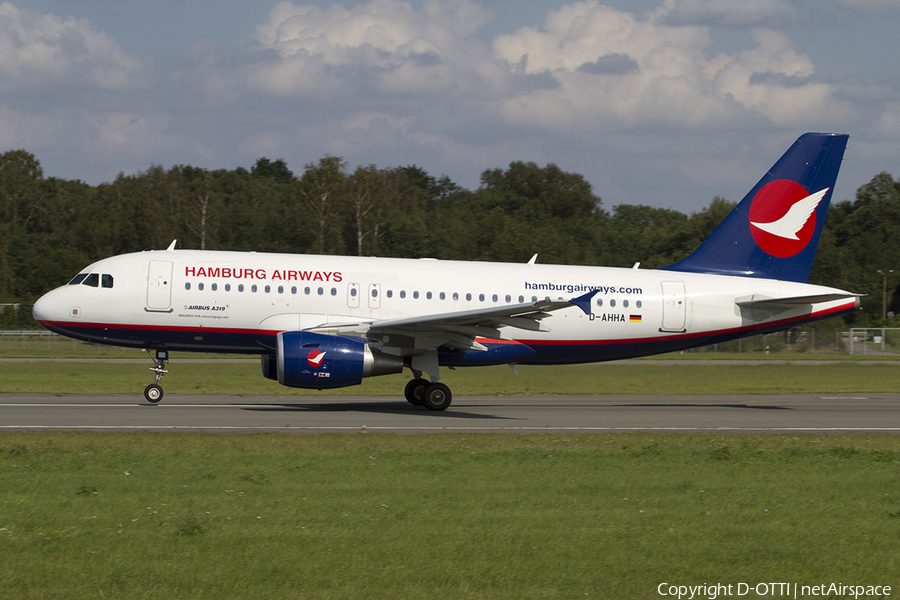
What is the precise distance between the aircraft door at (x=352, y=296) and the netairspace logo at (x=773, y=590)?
595 inches

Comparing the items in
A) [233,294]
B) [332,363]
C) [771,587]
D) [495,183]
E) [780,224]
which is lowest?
[771,587]

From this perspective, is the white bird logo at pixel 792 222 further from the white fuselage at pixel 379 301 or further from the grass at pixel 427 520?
the grass at pixel 427 520

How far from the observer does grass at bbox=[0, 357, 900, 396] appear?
24375 millimetres

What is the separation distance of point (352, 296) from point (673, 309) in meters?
8.49

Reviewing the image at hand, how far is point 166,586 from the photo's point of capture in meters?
7.06

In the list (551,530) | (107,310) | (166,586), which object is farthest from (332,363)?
(166,586)

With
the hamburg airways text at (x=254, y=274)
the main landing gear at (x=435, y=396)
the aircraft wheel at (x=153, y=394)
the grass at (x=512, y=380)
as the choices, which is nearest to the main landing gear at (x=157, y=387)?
the aircraft wheel at (x=153, y=394)

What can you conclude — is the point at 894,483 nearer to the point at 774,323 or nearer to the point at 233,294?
the point at 774,323

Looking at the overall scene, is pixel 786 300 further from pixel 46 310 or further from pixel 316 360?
pixel 46 310

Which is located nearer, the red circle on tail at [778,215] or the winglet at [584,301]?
the winglet at [584,301]

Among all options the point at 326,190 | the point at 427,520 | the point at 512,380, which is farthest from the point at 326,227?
the point at 427,520

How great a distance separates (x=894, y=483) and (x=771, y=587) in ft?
18.6

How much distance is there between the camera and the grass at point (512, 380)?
24.4 meters

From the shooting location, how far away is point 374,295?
21859 millimetres
